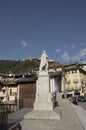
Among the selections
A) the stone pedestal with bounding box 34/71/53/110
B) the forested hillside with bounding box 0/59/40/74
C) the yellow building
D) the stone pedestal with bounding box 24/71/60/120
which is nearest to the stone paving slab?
the stone pedestal with bounding box 24/71/60/120

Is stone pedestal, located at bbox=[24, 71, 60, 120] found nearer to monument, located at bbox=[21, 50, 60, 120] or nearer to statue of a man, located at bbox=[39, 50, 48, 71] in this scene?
monument, located at bbox=[21, 50, 60, 120]

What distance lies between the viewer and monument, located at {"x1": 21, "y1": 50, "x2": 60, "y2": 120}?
12.9m

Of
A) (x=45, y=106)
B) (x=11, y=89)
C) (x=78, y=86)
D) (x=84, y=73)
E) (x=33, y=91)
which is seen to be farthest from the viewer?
(x=84, y=73)

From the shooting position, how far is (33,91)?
25.5m

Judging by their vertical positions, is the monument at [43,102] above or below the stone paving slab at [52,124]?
above

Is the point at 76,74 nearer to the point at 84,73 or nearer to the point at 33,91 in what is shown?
the point at 84,73

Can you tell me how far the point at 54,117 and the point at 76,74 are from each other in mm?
62546

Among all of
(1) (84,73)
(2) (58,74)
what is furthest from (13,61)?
(2) (58,74)

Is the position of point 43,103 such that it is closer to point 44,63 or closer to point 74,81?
point 44,63

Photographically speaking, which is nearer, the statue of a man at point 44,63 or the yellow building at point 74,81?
the statue of a man at point 44,63

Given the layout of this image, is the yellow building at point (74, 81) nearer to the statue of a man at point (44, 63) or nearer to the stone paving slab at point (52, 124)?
the statue of a man at point (44, 63)

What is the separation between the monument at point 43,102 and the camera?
12.9 m

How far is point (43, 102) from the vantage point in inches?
558

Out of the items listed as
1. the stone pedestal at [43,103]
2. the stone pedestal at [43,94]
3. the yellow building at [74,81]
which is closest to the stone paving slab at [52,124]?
the stone pedestal at [43,103]
